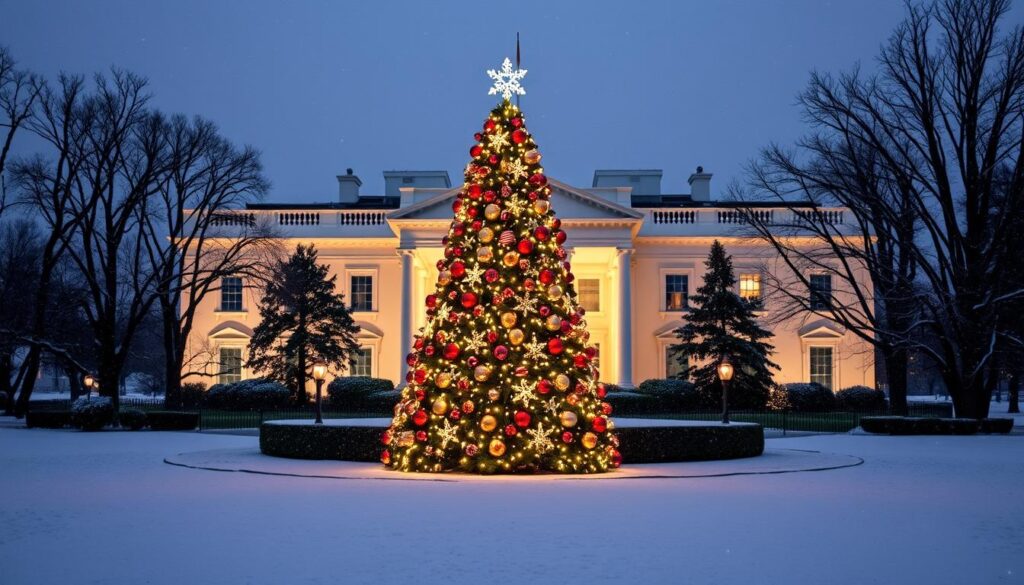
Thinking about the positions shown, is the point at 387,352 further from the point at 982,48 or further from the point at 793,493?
the point at 793,493

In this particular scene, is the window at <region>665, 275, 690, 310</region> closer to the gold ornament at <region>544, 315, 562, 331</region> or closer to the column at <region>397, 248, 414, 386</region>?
the column at <region>397, 248, 414, 386</region>

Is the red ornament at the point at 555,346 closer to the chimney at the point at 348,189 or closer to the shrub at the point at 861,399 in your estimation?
the shrub at the point at 861,399

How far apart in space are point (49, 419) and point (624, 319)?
24727 mm

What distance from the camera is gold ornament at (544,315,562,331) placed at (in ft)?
47.9

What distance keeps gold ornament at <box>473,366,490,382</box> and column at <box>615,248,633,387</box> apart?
29.9m

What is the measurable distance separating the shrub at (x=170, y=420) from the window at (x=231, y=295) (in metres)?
20.3

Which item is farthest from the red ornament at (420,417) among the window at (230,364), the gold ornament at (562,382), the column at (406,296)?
the window at (230,364)

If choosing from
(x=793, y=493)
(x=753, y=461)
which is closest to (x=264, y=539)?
(x=793, y=493)

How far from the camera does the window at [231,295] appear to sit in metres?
48.9

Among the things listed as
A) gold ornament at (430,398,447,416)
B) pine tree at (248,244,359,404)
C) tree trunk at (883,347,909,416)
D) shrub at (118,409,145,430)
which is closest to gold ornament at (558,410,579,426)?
gold ornament at (430,398,447,416)

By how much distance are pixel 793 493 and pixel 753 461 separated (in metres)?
5.39

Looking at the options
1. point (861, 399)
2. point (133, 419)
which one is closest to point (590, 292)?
point (861, 399)

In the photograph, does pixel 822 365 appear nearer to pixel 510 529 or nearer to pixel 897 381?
pixel 897 381

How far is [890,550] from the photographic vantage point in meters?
8.09
